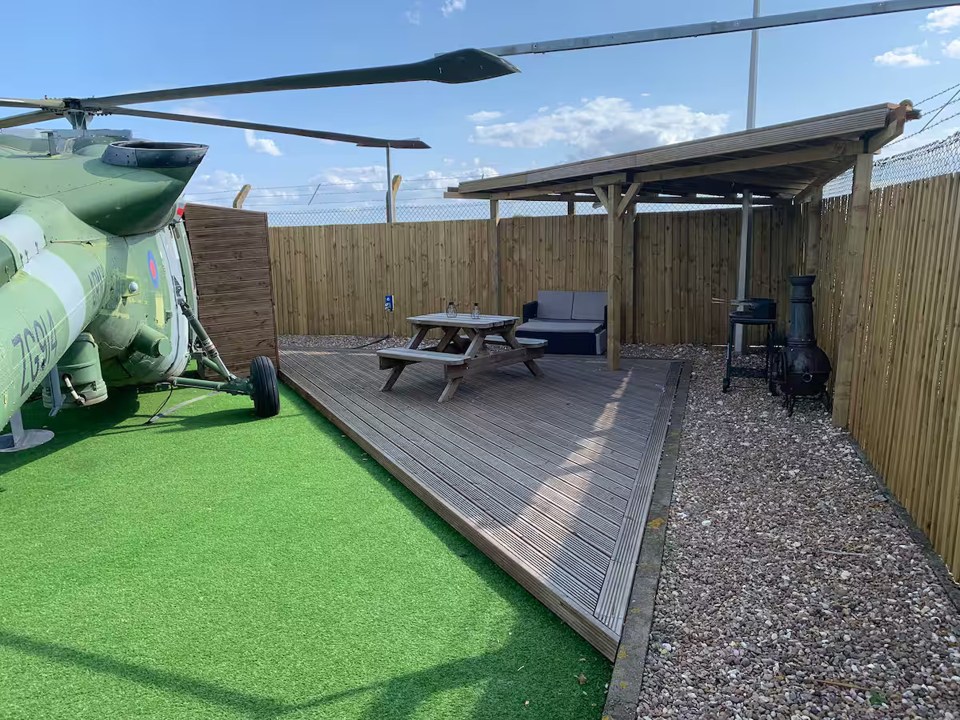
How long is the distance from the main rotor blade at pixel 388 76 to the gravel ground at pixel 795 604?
96.8 inches

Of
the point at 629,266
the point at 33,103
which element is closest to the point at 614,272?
the point at 629,266

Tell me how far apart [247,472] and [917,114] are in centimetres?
526

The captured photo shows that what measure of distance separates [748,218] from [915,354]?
529 cm

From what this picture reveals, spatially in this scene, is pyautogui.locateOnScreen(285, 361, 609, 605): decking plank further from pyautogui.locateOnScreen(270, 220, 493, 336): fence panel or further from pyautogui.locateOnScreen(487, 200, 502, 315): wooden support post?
pyautogui.locateOnScreen(270, 220, 493, 336): fence panel

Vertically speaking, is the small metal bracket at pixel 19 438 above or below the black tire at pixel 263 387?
below

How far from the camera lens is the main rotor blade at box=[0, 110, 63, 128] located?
524 centimetres

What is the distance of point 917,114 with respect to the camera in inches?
173

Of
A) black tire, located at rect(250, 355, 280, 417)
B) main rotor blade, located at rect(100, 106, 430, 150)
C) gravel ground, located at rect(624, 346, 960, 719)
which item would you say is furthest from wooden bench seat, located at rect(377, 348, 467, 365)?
gravel ground, located at rect(624, 346, 960, 719)

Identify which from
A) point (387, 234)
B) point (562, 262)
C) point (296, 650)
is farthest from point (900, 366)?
point (387, 234)

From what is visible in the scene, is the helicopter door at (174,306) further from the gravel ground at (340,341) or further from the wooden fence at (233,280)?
the gravel ground at (340,341)

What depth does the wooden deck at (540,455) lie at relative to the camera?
121 inches

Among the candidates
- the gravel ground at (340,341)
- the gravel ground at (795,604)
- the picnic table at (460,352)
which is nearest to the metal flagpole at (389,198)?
the gravel ground at (340,341)

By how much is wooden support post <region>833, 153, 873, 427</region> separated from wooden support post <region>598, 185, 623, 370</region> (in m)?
2.84

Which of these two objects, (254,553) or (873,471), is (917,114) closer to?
(873,471)
